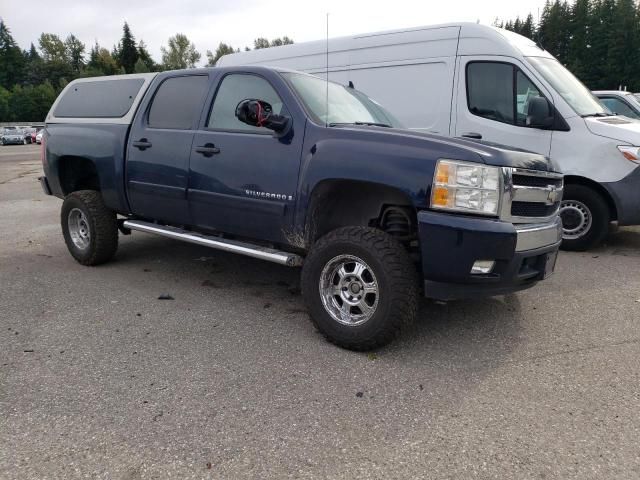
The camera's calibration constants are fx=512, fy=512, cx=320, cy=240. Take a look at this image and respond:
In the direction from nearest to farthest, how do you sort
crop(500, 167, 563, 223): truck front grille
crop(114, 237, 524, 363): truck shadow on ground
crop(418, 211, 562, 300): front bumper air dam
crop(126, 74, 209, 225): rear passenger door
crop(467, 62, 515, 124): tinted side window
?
crop(418, 211, 562, 300): front bumper air dam, crop(500, 167, 563, 223): truck front grille, crop(114, 237, 524, 363): truck shadow on ground, crop(126, 74, 209, 225): rear passenger door, crop(467, 62, 515, 124): tinted side window

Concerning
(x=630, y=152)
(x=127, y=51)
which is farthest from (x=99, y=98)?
(x=127, y=51)

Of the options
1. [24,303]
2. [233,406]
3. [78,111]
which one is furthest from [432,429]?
[78,111]

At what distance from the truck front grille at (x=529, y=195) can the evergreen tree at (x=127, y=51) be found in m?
108

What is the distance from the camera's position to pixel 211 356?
3.37 metres

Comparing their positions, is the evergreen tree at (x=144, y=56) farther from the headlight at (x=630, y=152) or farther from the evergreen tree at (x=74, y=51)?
the headlight at (x=630, y=152)

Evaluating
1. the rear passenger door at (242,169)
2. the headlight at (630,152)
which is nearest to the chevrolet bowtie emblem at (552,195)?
the rear passenger door at (242,169)

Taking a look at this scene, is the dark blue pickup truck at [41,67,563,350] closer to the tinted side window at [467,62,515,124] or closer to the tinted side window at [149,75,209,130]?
the tinted side window at [149,75,209,130]

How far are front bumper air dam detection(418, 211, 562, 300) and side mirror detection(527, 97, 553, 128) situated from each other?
3108 millimetres

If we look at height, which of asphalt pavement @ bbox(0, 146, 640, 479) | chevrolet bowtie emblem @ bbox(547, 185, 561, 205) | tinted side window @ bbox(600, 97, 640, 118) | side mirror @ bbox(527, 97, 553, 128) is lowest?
asphalt pavement @ bbox(0, 146, 640, 479)

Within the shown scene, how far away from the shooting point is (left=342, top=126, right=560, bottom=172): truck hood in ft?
10.4

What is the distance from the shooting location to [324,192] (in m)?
3.68

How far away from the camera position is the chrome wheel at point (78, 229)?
18.2ft

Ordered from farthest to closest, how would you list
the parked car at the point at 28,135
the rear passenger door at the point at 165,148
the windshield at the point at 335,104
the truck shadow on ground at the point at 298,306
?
the parked car at the point at 28,135, the rear passenger door at the point at 165,148, the windshield at the point at 335,104, the truck shadow on ground at the point at 298,306

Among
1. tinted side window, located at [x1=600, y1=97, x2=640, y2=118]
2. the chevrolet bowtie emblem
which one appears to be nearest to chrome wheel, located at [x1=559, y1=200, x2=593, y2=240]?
the chevrolet bowtie emblem
